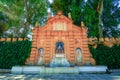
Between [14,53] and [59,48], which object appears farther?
[59,48]

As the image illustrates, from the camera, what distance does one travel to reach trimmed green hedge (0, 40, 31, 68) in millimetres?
14016

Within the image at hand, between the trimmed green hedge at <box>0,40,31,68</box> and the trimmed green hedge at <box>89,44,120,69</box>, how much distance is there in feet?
18.2

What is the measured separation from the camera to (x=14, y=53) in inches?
562

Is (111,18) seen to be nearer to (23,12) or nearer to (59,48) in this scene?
(59,48)

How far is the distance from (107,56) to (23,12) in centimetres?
1043

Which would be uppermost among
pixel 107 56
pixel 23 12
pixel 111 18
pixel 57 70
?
pixel 23 12

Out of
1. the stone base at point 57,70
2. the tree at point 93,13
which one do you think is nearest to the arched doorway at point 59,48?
the stone base at point 57,70

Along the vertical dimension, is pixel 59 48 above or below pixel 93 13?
below

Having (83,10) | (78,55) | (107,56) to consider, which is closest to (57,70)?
(78,55)

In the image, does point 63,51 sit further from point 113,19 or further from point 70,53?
point 113,19

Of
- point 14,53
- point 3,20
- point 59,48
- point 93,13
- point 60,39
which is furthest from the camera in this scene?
point 3,20

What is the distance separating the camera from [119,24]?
63.9ft

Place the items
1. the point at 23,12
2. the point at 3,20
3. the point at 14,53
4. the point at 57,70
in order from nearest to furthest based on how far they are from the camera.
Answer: the point at 57,70 < the point at 14,53 < the point at 3,20 < the point at 23,12

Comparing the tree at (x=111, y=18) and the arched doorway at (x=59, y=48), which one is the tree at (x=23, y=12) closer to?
the arched doorway at (x=59, y=48)
